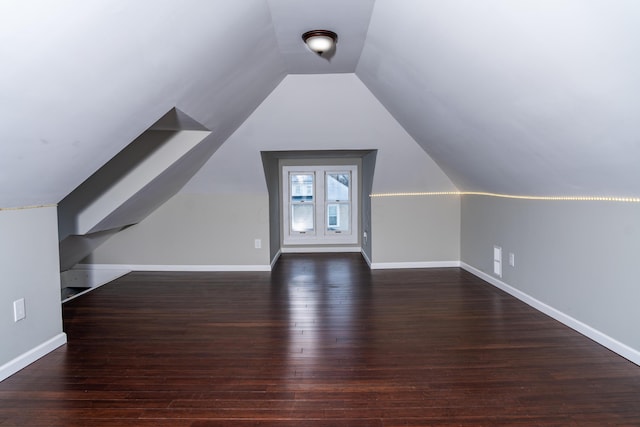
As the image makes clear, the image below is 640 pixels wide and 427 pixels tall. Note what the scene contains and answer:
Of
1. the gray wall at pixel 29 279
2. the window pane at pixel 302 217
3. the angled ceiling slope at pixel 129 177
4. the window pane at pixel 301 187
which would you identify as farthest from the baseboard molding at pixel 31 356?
the window pane at pixel 301 187

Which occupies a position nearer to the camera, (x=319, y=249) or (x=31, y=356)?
(x=31, y=356)

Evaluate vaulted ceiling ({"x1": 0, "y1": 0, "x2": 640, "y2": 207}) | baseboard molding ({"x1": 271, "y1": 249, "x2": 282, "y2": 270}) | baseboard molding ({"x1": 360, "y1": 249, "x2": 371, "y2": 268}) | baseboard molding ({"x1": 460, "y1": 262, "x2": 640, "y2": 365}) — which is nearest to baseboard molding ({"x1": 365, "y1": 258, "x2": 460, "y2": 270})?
baseboard molding ({"x1": 360, "y1": 249, "x2": 371, "y2": 268})

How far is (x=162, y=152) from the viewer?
3.68 metres

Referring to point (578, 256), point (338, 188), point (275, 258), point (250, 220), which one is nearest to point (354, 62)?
Answer: point (578, 256)

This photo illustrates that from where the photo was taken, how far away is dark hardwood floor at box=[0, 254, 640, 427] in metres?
1.88

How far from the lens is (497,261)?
4.11m

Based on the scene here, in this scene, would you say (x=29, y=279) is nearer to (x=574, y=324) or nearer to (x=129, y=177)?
(x=129, y=177)

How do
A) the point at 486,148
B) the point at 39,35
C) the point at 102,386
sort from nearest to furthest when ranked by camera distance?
1. the point at 39,35
2. the point at 102,386
3. the point at 486,148

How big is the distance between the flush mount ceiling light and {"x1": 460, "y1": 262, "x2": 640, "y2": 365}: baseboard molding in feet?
9.24

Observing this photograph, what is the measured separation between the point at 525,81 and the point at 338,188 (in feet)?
15.7

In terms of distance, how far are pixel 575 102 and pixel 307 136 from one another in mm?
2777

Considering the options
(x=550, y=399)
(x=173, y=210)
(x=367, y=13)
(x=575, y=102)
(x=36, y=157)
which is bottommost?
(x=550, y=399)

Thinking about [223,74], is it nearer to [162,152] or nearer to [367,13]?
[367,13]

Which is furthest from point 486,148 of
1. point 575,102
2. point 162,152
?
point 162,152
